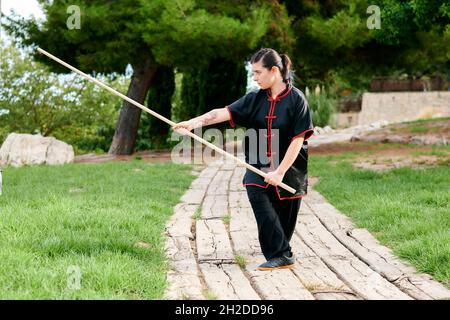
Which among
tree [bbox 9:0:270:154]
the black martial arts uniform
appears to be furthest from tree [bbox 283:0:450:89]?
the black martial arts uniform

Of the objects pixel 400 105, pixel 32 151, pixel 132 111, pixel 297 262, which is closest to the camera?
pixel 297 262

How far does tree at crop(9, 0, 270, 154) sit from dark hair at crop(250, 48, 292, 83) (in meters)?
8.87

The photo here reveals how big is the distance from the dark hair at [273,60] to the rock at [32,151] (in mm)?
10800

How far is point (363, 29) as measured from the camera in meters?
14.8

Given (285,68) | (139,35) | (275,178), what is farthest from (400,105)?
(275,178)

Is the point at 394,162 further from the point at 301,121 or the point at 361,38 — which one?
the point at 301,121

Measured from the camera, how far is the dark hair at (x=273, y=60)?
15.7 ft

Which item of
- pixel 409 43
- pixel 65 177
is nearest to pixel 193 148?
pixel 409 43

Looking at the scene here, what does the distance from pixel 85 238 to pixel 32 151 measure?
10148mm

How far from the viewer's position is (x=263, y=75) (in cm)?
482

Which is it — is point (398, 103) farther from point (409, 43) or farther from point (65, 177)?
point (65, 177)

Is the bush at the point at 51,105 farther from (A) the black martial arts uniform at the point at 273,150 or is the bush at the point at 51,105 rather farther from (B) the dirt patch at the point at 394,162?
(A) the black martial arts uniform at the point at 273,150

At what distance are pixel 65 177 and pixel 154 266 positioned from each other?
6.39 m

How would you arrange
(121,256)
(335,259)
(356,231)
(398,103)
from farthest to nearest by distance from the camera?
(398,103), (356,231), (335,259), (121,256)
